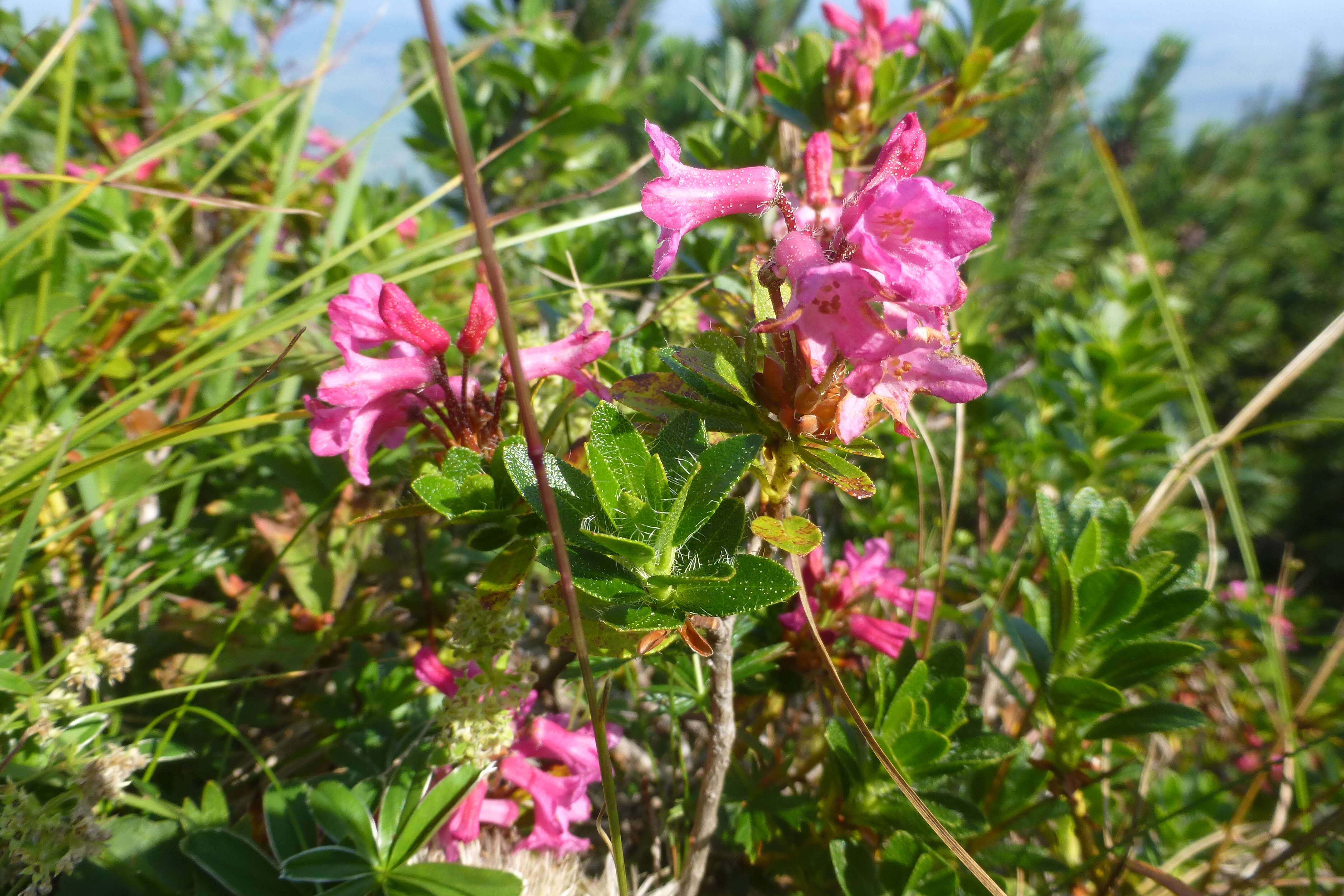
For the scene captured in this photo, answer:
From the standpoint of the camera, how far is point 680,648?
0.90 metres

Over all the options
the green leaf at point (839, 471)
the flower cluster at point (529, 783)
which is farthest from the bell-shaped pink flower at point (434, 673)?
the green leaf at point (839, 471)

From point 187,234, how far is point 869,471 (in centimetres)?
207

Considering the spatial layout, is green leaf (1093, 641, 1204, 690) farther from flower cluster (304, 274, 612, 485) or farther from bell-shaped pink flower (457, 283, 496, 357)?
bell-shaped pink flower (457, 283, 496, 357)

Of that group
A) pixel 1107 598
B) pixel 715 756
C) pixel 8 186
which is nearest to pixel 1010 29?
pixel 1107 598

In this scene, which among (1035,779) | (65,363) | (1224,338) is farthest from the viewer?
(1224,338)

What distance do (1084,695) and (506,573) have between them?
74 cm

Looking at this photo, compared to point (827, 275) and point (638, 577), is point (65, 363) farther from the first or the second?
point (827, 275)

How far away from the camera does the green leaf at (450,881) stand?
0.81m

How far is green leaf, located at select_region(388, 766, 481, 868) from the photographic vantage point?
0.87m

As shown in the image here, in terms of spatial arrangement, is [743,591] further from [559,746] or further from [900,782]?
[559,746]

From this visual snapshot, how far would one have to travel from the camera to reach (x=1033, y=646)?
104 centimetres

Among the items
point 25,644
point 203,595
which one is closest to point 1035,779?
point 203,595

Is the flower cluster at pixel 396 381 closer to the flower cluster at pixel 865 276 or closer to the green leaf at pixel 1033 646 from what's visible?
the flower cluster at pixel 865 276

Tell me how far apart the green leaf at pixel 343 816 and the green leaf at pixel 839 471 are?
0.65 metres
